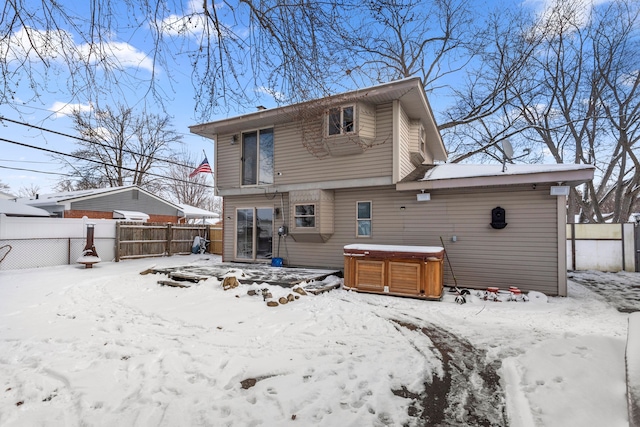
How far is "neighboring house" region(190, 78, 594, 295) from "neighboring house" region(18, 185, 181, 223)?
10934 mm

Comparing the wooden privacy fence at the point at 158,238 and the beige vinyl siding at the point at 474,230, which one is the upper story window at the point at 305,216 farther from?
the wooden privacy fence at the point at 158,238

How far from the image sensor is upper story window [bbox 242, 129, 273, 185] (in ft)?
32.6

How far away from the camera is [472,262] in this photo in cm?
755

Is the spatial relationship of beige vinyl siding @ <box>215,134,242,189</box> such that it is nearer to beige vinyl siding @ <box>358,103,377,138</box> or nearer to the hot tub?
beige vinyl siding @ <box>358,103,377,138</box>

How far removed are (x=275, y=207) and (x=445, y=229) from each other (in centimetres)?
497

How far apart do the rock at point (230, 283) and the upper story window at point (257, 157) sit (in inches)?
147

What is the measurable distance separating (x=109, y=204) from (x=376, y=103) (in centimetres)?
1701

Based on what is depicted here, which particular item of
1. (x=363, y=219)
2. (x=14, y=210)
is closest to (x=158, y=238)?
(x=14, y=210)

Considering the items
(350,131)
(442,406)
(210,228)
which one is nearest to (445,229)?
(350,131)

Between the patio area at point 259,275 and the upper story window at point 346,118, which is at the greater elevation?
the upper story window at point 346,118

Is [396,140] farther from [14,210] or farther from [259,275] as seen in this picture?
[14,210]

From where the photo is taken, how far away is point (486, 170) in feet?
25.1

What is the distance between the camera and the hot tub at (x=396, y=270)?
6543 mm

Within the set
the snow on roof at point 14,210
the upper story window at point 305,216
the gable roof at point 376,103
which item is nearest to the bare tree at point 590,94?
the gable roof at point 376,103
